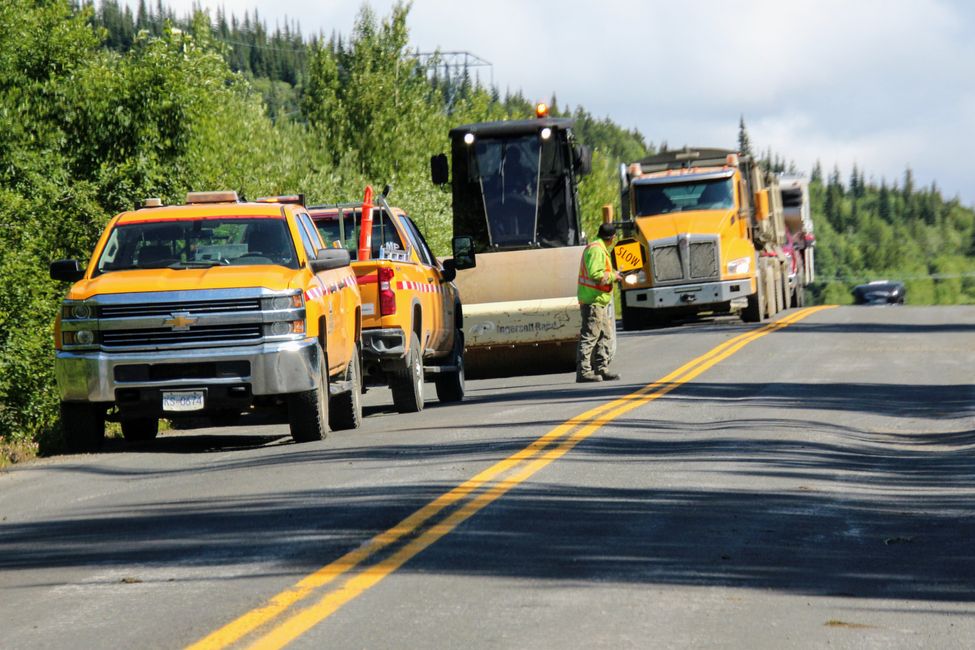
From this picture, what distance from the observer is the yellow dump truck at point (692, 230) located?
114 feet

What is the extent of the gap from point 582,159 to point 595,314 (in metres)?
4.23

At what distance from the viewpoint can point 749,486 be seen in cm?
1077

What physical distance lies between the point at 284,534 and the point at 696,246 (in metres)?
26.6

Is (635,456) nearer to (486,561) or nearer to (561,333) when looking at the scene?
(486,561)

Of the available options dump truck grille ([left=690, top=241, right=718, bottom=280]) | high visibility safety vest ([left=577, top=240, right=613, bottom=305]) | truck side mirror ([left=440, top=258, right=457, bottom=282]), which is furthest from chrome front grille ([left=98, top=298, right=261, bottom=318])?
dump truck grille ([left=690, top=241, right=718, bottom=280])

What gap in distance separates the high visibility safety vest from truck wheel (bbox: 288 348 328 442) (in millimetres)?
7275

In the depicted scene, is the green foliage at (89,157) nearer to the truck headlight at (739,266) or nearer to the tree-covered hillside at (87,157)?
the tree-covered hillside at (87,157)

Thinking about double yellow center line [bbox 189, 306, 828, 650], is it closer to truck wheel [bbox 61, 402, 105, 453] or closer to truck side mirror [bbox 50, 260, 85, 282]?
truck wheel [bbox 61, 402, 105, 453]

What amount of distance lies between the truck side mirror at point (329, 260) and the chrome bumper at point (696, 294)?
2134 cm

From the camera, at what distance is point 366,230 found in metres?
17.3

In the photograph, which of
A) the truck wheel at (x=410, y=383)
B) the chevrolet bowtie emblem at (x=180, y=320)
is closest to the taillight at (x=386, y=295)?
the truck wheel at (x=410, y=383)

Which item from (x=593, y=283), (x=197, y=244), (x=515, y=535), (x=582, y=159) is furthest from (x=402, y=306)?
(x=582, y=159)

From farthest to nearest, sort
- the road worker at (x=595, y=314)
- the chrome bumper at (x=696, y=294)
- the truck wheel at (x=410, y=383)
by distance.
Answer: the chrome bumper at (x=696, y=294) < the road worker at (x=595, y=314) < the truck wheel at (x=410, y=383)

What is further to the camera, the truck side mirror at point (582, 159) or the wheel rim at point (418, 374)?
the truck side mirror at point (582, 159)
